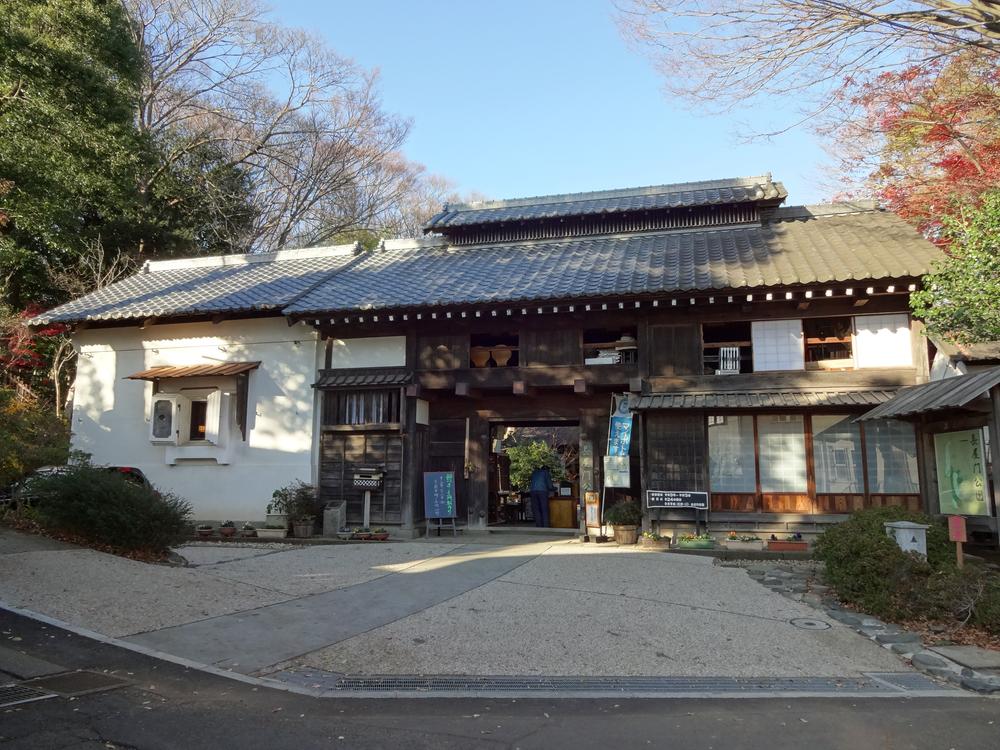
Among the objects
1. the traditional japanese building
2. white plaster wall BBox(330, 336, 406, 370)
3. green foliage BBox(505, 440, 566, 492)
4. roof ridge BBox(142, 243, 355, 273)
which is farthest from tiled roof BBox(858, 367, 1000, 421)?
roof ridge BBox(142, 243, 355, 273)

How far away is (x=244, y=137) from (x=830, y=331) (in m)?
21.7

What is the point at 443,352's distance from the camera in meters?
15.4

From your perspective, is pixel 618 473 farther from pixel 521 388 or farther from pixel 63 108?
pixel 63 108

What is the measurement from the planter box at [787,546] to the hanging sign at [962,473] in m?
2.26

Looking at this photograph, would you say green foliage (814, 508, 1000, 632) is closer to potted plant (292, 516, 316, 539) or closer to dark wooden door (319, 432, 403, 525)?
dark wooden door (319, 432, 403, 525)

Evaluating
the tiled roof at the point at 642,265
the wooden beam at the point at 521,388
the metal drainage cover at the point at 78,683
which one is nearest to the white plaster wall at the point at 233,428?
the tiled roof at the point at 642,265

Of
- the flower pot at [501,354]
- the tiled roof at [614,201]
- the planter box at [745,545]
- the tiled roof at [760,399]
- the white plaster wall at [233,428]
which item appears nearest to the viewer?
the planter box at [745,545]

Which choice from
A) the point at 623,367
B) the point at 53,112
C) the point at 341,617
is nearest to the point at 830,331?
the point at 623,367

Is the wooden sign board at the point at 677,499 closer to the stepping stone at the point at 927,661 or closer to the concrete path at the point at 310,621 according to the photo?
the concrete path at the point at 310,621

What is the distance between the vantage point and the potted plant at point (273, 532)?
1473 centimetres

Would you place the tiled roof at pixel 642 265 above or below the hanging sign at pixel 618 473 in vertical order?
above

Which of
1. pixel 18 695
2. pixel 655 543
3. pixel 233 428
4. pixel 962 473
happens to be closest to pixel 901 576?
pixel 962 473

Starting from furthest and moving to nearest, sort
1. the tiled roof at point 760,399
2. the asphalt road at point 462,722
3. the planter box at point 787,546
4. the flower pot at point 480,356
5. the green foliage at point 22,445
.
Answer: the flower pot at point 480,356 < the tiled roof at point 760,399 < the planter box at point 787,546 < the green foliage at point 22,445 < the asphalt road at point 462,722

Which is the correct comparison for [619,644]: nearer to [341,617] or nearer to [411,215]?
[341,617]
